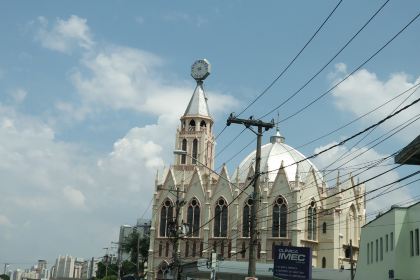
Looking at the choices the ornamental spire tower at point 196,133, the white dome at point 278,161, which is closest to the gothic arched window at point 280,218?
the white dome at point 278,161

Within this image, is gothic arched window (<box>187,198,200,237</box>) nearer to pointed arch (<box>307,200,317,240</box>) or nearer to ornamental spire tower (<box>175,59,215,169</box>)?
ornamental spire tower (<box>175,59,215,169</box>)

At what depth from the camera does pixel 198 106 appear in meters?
107

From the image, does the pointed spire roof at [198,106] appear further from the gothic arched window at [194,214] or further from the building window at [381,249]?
the building window at [381,249]

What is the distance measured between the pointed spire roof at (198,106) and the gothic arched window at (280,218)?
22.9 meters

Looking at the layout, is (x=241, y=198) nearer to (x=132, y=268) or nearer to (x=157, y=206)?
(x=157, y=206)

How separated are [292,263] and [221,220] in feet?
214

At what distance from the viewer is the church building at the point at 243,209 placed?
90875 millimetres

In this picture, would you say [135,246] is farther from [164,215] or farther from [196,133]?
[196,133]

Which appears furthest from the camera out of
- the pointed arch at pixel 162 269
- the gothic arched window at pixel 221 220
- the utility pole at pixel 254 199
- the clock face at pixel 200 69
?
the clock face at pixel 200 69

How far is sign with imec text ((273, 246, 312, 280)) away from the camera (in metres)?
30.4

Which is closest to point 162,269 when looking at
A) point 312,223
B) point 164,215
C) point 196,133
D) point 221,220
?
point 164,215

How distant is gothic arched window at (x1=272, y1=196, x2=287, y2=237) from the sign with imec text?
60268 millimetres

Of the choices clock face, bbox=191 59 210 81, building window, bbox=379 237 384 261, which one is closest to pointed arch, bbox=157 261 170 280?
clock face, bbox=191 59 210 81

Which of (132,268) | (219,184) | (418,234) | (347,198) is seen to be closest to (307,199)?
(347,198)
